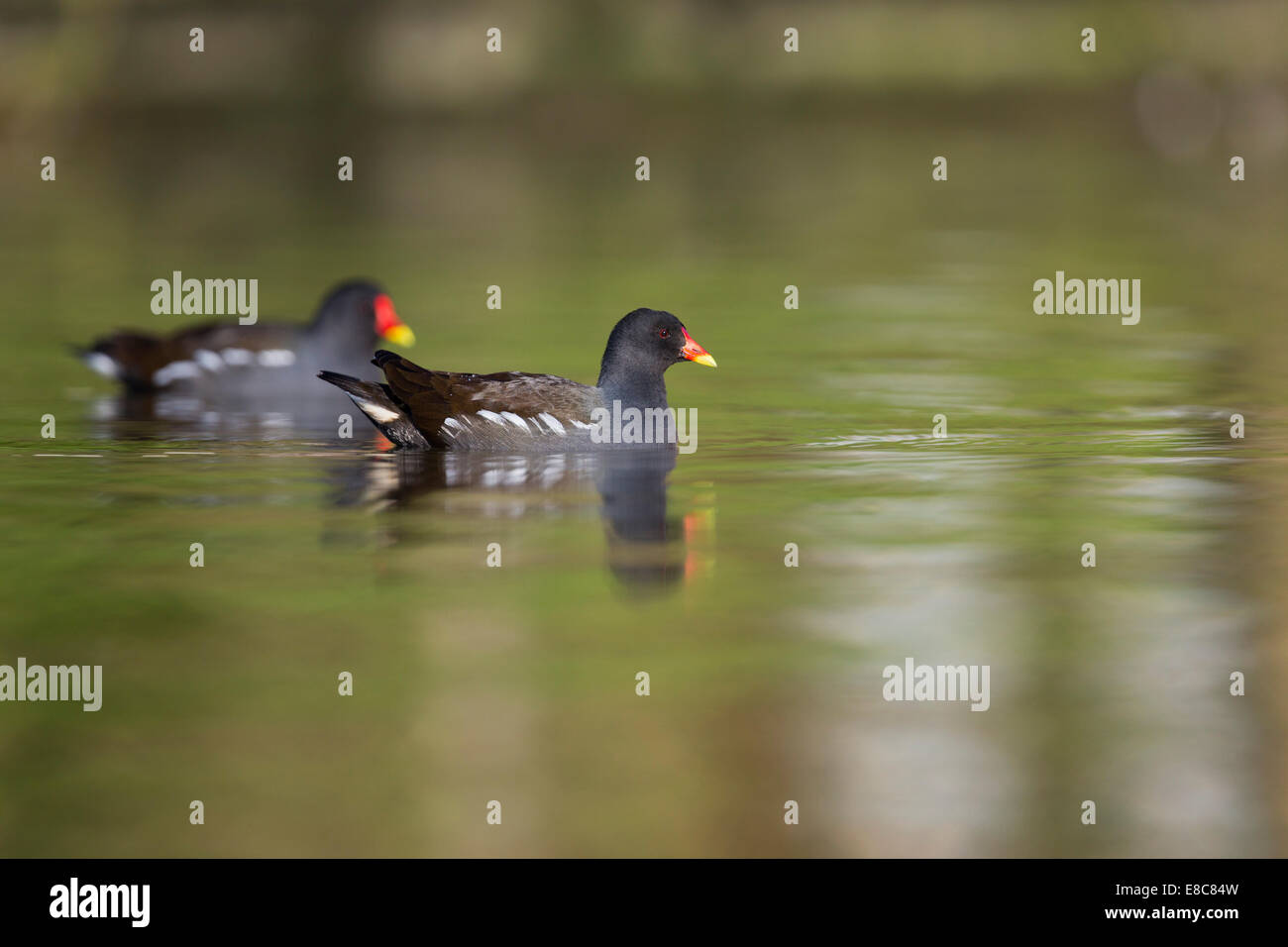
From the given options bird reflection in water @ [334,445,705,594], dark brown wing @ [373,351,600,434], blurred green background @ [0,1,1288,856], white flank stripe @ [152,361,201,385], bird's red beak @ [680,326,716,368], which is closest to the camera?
blurred green background @ [0,1,1288,856]

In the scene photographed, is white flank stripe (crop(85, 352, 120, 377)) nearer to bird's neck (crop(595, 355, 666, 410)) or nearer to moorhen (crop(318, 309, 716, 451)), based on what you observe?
moorhen (crop(318, 309, 716, 451))

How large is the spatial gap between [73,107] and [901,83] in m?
21.3

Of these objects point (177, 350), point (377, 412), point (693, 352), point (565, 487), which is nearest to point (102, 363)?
point (177, 350)

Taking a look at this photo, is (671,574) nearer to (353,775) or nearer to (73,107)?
(353,775)

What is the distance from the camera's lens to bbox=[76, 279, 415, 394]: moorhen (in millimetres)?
17062

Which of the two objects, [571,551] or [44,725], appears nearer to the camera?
[44,725]

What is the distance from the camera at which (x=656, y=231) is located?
3117cm

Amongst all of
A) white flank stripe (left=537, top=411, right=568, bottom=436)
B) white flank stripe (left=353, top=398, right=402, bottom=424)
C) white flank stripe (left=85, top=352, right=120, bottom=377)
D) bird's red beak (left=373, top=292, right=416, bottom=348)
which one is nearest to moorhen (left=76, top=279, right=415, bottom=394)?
bird's red beak (left=373, top=292, right=416, bottom=348)

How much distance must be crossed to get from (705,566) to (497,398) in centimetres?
293

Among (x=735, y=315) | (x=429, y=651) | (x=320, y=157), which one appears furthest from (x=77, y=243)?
(x=429, y=651)

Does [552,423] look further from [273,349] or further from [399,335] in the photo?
[273,349]

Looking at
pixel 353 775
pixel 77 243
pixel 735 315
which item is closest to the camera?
pixel 353 775

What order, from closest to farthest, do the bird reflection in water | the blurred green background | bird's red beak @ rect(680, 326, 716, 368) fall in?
the blurred green background
the bird reflection in water
bird's red beak @ rect(680, 326, 716, 368)

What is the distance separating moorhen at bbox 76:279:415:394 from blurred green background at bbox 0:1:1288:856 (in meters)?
0.73
